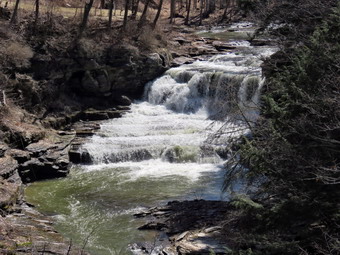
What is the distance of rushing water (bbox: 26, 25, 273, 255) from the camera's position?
12.9 m

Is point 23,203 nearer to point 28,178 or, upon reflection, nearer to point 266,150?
point 28,178

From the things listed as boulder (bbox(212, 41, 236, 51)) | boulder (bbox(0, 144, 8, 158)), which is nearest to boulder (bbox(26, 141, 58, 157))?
boulder (bbox(0, 144, 8, 158))

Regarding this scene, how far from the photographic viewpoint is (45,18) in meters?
25.3

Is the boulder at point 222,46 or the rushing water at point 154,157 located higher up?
the boulder at point 222,46

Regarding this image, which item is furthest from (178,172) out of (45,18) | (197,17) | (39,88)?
(197,17)

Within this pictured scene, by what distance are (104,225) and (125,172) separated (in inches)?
188

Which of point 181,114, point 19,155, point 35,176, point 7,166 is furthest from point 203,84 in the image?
point 7,166

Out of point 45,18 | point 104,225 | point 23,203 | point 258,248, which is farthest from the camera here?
point 45,18

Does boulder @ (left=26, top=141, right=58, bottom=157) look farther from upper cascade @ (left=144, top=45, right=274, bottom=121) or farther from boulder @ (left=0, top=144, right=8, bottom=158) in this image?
upper cascade @ (left=144, top=45, right=274, bottom=121)

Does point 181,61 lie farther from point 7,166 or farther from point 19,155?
point 7,166

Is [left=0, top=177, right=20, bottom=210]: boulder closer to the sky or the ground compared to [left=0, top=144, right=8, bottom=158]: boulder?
closer to the ground

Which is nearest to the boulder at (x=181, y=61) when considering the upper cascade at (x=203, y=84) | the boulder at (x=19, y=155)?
the upper cascade at (x=203, y=84)

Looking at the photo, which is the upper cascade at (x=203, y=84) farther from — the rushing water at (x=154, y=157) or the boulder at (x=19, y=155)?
the boulder at (x=19, y=155)

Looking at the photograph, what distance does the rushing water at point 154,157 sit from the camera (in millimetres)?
12938
